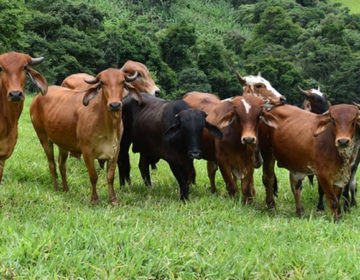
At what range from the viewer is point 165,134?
668 cm

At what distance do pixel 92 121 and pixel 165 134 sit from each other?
1.00 m

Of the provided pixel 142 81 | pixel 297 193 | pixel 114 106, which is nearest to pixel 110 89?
pixel 114 106

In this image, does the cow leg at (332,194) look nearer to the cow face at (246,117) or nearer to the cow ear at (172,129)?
the cow face at (246,117)

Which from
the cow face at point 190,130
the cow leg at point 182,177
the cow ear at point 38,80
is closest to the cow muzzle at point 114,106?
the cow ear at point 38,80

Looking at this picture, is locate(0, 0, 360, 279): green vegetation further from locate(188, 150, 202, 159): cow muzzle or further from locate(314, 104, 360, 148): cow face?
locate(314, 104, 360, 148): cow face

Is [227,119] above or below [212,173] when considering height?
above

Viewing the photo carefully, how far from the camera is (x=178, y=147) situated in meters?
6.72

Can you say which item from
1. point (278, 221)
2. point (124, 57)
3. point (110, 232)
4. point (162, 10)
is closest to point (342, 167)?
point (278, 221)

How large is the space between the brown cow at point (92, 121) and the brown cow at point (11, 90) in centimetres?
76

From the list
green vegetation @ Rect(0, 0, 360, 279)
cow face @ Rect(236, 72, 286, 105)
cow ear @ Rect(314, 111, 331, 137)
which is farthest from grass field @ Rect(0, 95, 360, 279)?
cow face @ Rect(236, 72, 286, 105)

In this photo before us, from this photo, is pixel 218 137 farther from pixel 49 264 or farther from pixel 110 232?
Answer: pixel 49 264

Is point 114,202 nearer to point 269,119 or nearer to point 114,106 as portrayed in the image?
point 114,106

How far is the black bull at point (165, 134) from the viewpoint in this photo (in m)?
6.56

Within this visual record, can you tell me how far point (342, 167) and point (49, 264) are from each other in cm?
379
